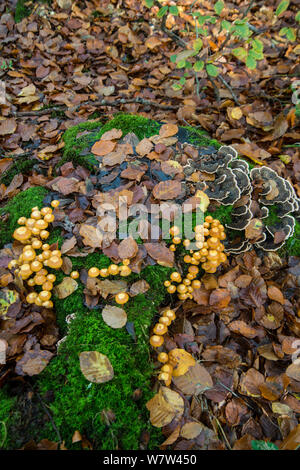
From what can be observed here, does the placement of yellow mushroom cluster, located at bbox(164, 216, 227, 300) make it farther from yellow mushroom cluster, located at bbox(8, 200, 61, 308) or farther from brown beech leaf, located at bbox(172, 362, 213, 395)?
yellow mushroom cluster, located at bbox(8, 200, 61, 308)

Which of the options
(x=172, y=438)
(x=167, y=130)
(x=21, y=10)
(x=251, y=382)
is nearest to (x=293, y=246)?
(x=251, y=382)

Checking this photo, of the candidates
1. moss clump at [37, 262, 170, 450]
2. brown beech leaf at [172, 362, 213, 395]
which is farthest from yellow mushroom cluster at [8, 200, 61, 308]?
brown beech leaf at [172, 362, 213, 395]

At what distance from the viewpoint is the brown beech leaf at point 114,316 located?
241 centimetres

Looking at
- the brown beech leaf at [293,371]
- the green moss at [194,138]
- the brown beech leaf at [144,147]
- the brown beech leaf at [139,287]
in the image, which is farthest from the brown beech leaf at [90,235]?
the brown beech leaf at [293,371]

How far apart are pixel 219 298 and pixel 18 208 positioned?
221 centimetres

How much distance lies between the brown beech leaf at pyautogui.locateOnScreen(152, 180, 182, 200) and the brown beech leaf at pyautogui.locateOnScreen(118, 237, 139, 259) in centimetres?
59

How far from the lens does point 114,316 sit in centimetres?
244

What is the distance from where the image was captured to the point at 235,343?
9.42ft

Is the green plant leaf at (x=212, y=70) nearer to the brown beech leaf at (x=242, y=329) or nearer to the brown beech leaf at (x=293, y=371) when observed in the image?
the brown beech leaf at (x=242, y=329)

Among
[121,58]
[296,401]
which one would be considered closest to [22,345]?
[296,401]

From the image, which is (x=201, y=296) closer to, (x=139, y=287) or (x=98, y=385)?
(x=139, y=287)

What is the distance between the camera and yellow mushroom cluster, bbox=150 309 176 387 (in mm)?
2367

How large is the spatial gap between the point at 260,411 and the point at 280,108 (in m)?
4.40
